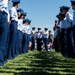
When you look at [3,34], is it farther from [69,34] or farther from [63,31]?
[63,31]

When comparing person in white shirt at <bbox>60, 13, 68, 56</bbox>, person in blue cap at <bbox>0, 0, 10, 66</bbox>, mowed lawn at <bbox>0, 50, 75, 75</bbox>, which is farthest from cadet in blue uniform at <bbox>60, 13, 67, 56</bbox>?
person in blue cap at <bbox>0, 0, 10, 66</bbox>

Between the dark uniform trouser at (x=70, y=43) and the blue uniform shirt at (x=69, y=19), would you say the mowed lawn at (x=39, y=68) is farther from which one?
the blue uniform shirt at (x=69, y=19)

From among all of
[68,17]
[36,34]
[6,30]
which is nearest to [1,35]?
[6,30]

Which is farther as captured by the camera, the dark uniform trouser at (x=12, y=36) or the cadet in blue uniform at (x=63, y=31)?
the cadet in blue uniform at (x=63, y=31)

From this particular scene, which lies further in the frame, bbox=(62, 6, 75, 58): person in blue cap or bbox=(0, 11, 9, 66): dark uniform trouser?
bbox=(62, 6, 75, 58): person in blue cap

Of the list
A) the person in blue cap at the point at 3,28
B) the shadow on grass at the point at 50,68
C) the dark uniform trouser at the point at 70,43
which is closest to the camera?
the shadow on grass at the point at 50,68

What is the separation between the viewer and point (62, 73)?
26.0 feet

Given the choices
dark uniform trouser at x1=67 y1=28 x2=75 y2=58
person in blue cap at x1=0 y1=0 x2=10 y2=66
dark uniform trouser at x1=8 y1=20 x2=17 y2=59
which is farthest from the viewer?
dark uniform trouser at x1=67 y1=28 x2=75 y2=58

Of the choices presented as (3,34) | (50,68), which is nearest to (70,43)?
(50,68)

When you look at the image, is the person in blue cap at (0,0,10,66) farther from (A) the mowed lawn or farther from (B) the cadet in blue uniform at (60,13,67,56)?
(B) the cadet in blue uniform at (60,13,67,56)

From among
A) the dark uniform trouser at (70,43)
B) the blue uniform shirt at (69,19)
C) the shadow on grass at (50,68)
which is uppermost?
the blue uniform shirt at (69,19)

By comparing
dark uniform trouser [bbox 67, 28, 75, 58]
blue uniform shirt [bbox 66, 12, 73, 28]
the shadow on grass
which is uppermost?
blue uniform shirt [bbox 66, 12, 73, 28]

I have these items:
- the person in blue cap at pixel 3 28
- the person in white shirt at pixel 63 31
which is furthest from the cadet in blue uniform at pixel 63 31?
the person in blue cap at pixel 3 28

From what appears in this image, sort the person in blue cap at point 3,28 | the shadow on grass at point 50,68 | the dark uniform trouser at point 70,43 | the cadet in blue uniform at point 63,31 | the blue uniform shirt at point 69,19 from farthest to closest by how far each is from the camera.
→ the cadet in blue uniform at point 63,31 → the dark uniform trouser at point 70,43 → the blue uniform shirt at point 69,19 → the person in blue cap at point 3,28 → the shadow on grass at point 50,68
